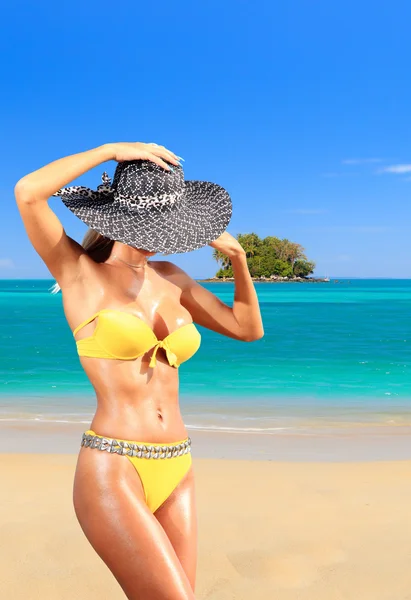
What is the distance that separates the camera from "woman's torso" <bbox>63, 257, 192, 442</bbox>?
2.80 metres

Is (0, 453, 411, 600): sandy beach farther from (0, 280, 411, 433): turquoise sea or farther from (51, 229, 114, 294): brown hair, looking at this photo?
(0, 280, 411, 433): turquoise sea

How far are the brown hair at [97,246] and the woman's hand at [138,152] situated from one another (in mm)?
407

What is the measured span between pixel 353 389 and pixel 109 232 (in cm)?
1687

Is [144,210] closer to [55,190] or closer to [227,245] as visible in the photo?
[55,190]

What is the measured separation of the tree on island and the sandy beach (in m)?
150

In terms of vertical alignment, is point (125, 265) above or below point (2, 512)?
above

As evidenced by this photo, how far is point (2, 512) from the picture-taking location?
6824 mm

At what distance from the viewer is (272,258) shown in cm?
17538

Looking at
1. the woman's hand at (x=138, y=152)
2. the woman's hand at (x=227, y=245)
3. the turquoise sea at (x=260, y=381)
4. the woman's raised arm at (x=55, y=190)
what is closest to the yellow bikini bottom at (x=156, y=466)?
the woman's raised arm at (x=55, y=190)

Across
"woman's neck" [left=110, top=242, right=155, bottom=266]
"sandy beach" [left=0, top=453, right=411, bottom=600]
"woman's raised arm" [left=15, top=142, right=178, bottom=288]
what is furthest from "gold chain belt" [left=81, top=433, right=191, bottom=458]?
"sandy beach" [left=0, top=453, right=411, bottom=600]

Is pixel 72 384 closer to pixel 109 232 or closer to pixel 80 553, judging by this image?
pixel 80 553

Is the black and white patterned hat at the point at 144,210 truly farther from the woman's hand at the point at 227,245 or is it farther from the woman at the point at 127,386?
the woman's hand at the point at 227,245

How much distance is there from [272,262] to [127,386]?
6898 inches

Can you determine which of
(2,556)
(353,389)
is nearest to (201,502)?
(2,556)
